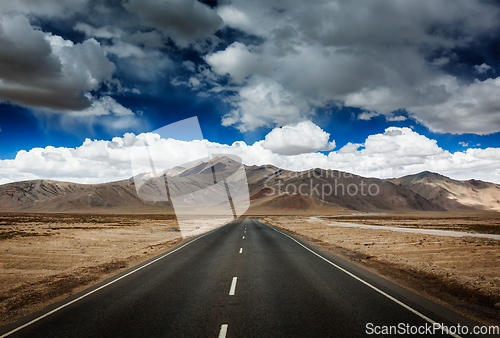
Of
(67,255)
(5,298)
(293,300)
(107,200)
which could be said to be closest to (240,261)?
(293,300)

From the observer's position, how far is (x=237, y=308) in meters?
6.85

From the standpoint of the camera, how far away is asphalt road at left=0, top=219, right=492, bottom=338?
5711 millimetres

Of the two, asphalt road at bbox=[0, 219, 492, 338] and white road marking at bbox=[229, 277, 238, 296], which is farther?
white road marking at bbox=[229, 277, 238, 296]

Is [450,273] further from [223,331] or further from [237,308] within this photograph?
[223,331]

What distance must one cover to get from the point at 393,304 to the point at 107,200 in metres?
220

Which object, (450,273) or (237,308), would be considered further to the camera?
(450,273)

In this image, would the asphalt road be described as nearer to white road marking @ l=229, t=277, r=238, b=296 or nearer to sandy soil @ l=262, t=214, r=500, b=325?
white road marking @ l=229, t=277, r=238, b=296

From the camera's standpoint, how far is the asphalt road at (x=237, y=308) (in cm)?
571

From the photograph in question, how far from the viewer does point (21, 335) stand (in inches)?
223
